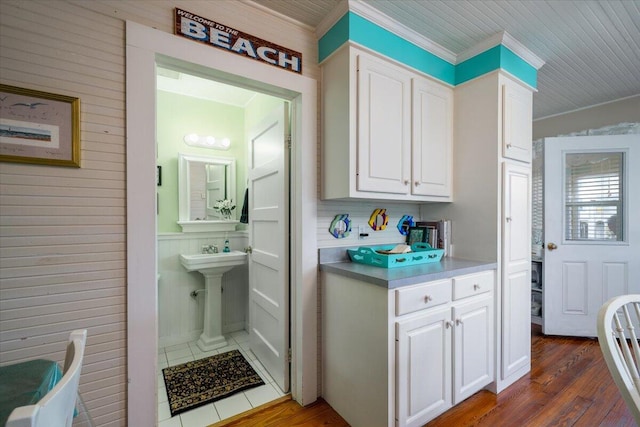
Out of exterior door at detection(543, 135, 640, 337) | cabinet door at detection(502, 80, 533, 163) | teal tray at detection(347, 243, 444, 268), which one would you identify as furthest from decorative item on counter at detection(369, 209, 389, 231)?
exterior door at detection(543, 135, 640, 337)

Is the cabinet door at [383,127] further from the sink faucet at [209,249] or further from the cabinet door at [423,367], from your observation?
the sink faucet at [209,249]

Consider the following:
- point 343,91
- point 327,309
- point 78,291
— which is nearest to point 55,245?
point 78,291

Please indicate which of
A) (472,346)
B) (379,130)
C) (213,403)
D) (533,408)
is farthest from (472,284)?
(213,403)

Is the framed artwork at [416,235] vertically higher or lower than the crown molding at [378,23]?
lower

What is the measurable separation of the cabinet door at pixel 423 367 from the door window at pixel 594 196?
2.26 m

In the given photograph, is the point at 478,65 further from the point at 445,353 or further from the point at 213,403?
the point at 213,403

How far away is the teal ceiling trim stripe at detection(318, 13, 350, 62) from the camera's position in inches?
64.1

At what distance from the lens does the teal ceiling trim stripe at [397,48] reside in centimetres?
164

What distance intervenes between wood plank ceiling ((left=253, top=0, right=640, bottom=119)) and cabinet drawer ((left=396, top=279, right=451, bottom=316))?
158 centimetres

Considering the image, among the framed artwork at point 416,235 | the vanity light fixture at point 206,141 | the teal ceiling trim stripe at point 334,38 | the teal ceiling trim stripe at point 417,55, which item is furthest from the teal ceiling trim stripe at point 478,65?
the vanity light fixture at point 206,141

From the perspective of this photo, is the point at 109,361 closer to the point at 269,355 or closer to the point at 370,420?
the point at 269,355

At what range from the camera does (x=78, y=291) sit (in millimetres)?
1236

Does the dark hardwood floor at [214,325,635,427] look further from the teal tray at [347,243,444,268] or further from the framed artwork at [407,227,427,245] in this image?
the framed artwork at [407,227,427,245]

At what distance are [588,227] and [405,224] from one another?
2.04 metres
